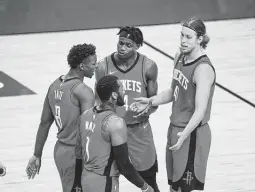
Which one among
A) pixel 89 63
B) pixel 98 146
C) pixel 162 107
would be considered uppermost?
pixel 89 63

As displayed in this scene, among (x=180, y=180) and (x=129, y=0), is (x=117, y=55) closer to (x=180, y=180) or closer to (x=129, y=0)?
(x=180, y=180)

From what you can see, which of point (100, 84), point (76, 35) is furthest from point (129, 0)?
point (100, 84)

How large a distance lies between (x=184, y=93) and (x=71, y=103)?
0.94m

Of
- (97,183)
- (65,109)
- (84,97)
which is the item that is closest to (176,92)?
(84,97)

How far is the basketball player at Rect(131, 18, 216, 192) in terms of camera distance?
592 centimetres

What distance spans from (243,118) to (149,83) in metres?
3.54

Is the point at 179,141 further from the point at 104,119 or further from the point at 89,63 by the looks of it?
the point at 89,63

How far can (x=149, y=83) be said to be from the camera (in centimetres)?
659

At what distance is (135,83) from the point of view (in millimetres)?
6523

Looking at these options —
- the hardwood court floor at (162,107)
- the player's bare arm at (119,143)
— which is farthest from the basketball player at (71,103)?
the hardwood court floor at (162,107)

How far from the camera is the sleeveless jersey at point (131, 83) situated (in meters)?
6.52

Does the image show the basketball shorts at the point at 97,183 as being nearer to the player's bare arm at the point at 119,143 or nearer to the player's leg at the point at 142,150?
the player's bare arm at the point at 119,143

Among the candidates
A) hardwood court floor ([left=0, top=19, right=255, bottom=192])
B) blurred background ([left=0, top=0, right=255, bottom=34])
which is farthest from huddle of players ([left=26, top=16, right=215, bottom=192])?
blurred background ([left=0, top=0, right=255, bottom=34])

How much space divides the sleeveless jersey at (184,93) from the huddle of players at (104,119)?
Answer: 27 mm
